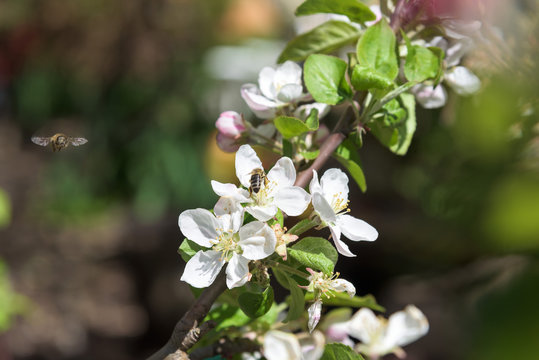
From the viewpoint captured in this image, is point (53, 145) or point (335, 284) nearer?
point (335, 284)

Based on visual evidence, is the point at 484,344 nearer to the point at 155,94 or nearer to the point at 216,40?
the point at 155,94

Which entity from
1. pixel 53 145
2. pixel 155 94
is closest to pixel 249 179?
pixel 53 145

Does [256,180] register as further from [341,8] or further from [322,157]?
[341,8]

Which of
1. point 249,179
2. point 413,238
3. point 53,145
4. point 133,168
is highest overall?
point 249,179

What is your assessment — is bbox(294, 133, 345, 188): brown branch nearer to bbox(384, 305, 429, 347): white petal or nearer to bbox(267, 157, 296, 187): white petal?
bbox(267, 157, 296, 187): white petal

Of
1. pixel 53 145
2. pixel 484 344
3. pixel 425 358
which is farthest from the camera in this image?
pixel 425 358

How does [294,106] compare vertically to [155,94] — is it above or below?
above

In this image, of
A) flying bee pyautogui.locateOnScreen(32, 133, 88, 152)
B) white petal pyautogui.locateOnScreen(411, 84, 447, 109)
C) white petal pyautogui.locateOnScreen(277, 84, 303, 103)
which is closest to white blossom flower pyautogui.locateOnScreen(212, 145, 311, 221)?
white petal pyautogui.locateOnScreen(277, 84, 303, 103)
